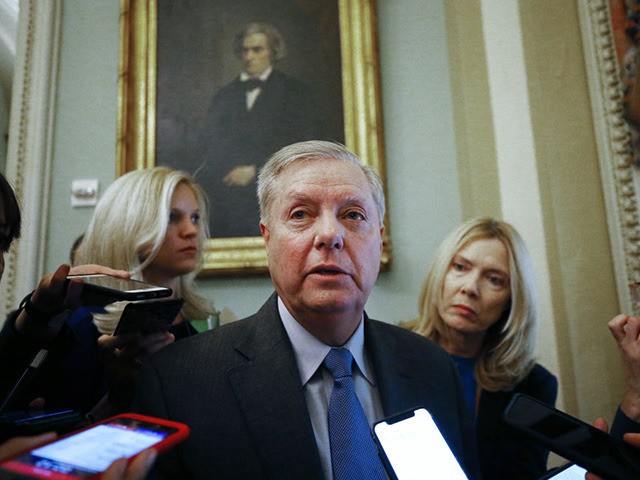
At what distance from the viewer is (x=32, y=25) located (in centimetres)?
277

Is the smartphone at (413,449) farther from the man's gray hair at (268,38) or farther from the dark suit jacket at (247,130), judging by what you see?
the man's gray hair at (268,38)

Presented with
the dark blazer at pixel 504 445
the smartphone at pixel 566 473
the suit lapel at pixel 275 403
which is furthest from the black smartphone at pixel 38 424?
the dark blazer at pixel 504 445

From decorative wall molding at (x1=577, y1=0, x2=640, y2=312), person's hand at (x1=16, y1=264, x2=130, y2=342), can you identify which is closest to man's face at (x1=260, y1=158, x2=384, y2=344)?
person's hand at (x1=16, y1=264, x2=130, y2=342)

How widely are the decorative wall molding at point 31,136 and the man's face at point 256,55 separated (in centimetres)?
110

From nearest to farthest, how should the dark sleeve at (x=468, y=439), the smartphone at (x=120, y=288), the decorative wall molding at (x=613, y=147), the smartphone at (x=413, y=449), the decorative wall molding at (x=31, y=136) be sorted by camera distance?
1. the smartphone at (x=413, y=449)
2. the smartphone at (x=120, y=288)
3. the dark sleeve at (x=468, y=439)
4. the decorative wall molding at (x=613, y=147)
5. the decorative wall molding at (x=31, y=136)

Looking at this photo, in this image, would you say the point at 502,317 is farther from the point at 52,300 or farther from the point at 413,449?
the point at 52,300

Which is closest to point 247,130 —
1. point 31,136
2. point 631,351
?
point 31,136

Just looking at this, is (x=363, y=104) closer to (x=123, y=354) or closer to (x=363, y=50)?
(x=363, y=50)

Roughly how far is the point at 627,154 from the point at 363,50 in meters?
1.46

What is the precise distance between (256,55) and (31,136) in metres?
1.32

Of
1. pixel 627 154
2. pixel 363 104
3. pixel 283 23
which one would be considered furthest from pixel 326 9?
pixel 627 154

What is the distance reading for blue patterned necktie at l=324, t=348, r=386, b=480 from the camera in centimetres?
97

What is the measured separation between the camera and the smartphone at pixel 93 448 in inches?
20.4

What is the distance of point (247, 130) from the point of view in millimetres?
2715
